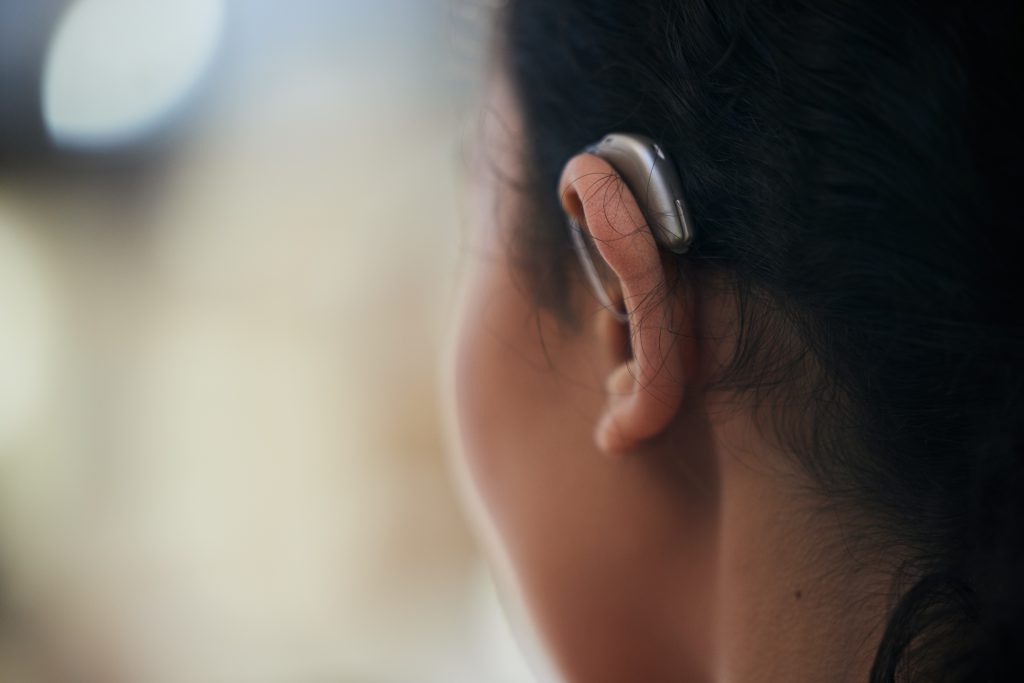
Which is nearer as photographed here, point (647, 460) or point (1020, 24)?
point (1020, 24)

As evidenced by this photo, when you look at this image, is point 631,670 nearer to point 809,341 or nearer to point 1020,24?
point 809,341

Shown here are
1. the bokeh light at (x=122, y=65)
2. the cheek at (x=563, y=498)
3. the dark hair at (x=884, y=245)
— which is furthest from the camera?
the bokeh light at (x=122, y=65)

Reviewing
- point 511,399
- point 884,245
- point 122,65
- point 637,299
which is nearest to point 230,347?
point 122,65

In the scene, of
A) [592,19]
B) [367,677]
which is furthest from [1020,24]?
[367,677]

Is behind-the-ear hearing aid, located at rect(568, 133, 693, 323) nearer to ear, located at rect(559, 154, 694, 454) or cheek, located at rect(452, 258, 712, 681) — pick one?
ear, located at rect(559, 154, 694, 454)

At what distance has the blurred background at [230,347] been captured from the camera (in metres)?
1.53

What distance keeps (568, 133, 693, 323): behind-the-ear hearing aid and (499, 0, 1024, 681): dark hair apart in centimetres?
1

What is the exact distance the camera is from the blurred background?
153 cm

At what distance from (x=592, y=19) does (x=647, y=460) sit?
0.77ft

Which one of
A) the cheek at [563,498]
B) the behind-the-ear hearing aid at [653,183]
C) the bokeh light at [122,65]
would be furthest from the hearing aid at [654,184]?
the bokeh light at [122,65]

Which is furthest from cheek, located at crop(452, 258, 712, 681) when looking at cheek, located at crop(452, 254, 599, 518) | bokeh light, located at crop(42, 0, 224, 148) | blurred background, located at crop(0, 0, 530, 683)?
bokeh light, located at crop(42, 0, 224, 148)

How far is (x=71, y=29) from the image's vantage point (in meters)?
1.49

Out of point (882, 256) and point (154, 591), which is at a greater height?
point (882, 256)

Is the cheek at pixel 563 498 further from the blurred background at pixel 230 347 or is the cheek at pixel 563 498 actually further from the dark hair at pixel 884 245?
the blurred background at pixel 230 347
